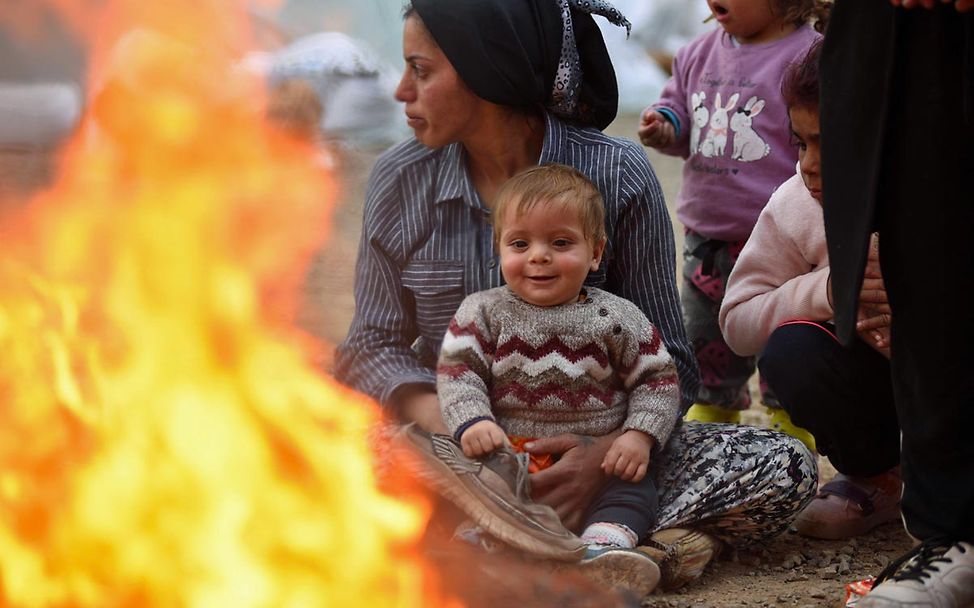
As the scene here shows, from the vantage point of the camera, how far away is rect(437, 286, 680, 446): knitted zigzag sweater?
2.51 metres

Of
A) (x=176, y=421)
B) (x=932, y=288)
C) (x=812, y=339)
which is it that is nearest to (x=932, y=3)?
(x=932, y=288)

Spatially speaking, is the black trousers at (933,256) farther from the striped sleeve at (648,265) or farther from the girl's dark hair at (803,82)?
the striped sleeve at (648,265)

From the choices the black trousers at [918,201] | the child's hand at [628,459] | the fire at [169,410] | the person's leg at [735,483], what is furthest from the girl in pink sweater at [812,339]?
the fire at [169,410]

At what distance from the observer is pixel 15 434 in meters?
2.43

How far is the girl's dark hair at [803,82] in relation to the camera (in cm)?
243

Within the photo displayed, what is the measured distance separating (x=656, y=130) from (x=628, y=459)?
1.23 meters

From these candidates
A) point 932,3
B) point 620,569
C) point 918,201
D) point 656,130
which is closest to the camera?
point 932,3

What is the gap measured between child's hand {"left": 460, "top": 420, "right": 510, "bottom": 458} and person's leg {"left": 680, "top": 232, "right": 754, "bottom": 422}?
1148mm

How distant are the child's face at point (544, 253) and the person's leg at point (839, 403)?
51 centimetres

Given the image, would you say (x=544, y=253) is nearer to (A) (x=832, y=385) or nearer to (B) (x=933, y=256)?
(A) (x=832, y=385)

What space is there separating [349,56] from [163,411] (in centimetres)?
650

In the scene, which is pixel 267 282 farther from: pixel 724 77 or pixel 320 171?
pixel 724 77

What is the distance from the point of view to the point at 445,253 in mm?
2789

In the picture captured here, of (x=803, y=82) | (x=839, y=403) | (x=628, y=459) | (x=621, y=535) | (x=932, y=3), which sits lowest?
(x=621, y=535)
